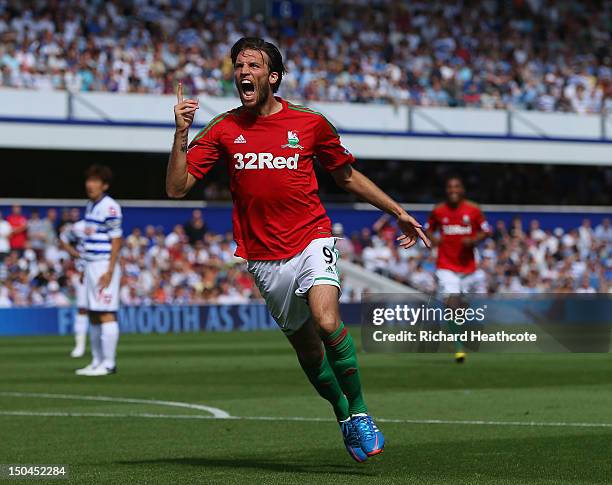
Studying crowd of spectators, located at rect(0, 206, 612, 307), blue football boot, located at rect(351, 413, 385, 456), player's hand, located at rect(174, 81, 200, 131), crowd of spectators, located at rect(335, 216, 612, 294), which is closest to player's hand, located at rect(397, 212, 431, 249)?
blue football boot, located at rect(351, 413, 385, 456)

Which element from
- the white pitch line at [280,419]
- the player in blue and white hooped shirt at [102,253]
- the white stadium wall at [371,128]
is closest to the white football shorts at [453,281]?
the player in blue and white hooped shirt at [102,253]

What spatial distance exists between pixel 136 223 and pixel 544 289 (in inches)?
426

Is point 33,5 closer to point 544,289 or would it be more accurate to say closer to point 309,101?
point 309,101

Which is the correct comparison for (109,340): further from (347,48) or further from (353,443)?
(347,48)

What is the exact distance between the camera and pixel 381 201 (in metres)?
8.34

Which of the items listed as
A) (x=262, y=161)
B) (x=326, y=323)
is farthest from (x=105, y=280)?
(x=326, y=323)

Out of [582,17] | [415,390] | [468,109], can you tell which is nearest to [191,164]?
[415,390]

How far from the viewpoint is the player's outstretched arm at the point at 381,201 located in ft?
27.3

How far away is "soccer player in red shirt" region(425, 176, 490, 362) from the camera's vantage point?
1897 cm

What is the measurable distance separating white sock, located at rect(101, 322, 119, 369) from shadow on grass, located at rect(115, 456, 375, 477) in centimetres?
776

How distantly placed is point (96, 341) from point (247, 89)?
30.0 feet

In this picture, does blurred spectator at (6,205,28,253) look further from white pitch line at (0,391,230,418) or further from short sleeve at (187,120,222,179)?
short sleeve at (187,120,222,179)

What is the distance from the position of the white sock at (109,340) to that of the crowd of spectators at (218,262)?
432 inches


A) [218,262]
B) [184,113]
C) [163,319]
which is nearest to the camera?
[184,113]
